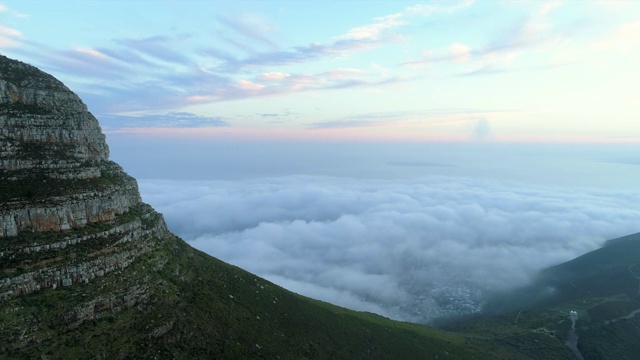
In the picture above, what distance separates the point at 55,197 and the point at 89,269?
8.74 meters

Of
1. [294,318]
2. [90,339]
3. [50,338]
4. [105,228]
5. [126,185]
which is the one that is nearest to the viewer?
[50,338]

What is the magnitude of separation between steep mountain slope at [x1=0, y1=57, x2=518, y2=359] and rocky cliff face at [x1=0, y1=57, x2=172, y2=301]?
0.11m

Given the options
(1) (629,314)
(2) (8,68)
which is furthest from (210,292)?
(1) (629,314)

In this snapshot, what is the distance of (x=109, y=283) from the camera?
3822 cm

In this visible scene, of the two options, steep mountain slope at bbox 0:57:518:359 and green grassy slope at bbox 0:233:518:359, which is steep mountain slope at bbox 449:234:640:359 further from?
steep mountain slope at bbox 0:57:518:359

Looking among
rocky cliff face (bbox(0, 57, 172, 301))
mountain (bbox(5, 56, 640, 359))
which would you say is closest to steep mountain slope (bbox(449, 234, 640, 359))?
mountain (bbox(5, 56, 640, 359))

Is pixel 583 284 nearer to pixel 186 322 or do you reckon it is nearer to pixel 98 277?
pixel 186 322

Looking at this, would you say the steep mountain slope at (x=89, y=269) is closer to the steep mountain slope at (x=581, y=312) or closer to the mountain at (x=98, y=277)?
the mountain at (x=98, y=277)

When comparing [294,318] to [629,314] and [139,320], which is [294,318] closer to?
[139,320]

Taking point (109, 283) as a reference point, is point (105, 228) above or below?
above

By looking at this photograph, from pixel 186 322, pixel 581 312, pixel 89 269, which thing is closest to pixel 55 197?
pixel 89 269

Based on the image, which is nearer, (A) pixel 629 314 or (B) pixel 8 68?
(B) pixel 8 68

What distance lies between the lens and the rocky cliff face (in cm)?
3419

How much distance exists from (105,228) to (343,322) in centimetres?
4662
